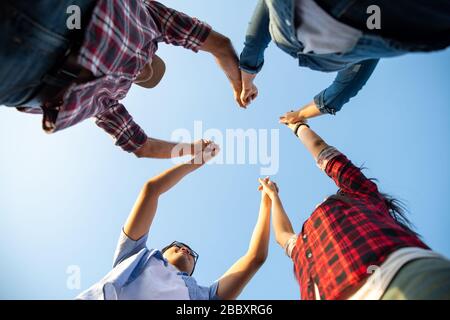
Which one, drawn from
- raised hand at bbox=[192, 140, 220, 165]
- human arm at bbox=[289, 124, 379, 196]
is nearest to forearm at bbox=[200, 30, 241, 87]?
raised hand at bbox=[192, 140, 220, 165]

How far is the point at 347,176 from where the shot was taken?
1.53 m

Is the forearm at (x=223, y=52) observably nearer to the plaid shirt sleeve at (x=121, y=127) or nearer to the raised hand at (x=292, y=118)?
the plaid shirt sleeve at (x=121, y=127)

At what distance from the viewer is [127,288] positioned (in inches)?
48.8

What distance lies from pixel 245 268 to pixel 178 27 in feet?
4.11

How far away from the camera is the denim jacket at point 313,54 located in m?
0.66

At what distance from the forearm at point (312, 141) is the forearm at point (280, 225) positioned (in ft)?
1.43

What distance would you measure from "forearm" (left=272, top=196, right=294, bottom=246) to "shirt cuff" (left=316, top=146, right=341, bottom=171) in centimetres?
41

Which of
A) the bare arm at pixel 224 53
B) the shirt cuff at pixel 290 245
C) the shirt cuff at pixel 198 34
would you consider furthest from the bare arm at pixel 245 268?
the shirt cuff at pixel 198 34

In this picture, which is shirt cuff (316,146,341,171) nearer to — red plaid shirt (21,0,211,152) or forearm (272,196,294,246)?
forearm (272,196,294,246)

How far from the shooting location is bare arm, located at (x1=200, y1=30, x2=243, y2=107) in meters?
1.34

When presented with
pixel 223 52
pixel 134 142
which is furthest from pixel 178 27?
pixel 134 142

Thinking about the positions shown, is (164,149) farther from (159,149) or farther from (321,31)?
(321,31)

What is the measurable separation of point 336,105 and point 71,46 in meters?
1.37
